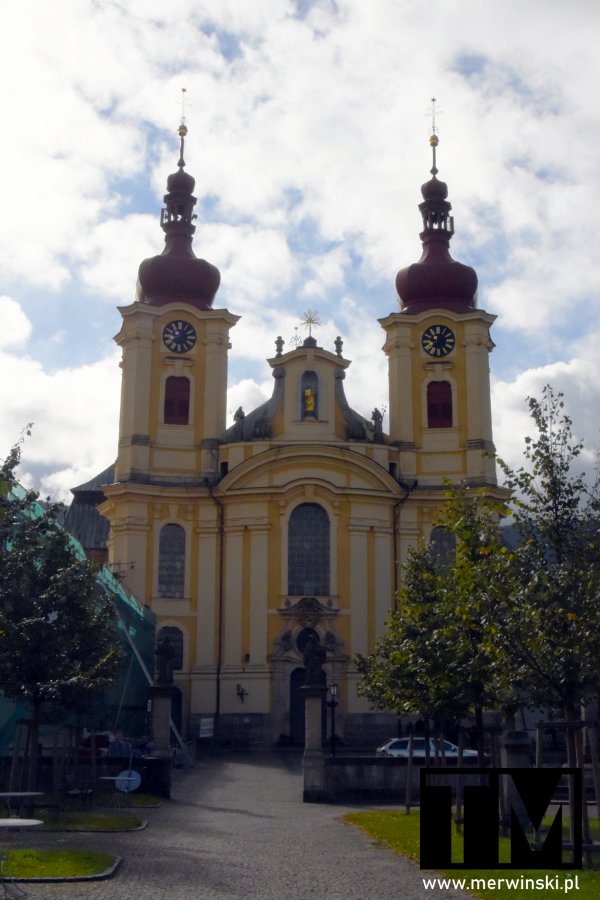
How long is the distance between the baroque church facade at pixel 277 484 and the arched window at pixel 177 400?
7 centimetres

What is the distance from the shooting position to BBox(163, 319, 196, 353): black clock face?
53688mm

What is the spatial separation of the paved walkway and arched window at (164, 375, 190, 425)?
26.1 m

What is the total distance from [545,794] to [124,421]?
42.2m

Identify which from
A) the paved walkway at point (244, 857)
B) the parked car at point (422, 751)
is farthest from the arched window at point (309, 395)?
the paved walkway at point (244, 857)

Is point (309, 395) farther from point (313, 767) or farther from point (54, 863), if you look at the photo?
point (54, 863)

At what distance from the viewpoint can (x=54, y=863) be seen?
15859mm

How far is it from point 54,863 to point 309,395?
38.1 metres

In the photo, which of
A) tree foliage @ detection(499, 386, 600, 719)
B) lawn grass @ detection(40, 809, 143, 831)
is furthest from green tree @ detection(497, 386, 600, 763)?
lawn grass @ detection(40, 809, 143, 831)

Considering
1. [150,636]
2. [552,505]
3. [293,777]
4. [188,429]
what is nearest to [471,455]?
[188,429]

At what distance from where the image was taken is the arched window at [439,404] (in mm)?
53469

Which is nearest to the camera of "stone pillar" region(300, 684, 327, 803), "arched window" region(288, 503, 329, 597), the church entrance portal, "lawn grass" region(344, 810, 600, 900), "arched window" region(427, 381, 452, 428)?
"lawn grass" region(344, 810, 600, 900)

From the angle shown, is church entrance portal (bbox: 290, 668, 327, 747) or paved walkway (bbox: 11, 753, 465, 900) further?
church entrance portal (bbox: 290, 668, 327, 747)

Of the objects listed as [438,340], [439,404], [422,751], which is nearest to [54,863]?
[422,751]

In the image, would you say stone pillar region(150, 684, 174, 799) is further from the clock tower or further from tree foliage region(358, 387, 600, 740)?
the clock tower
